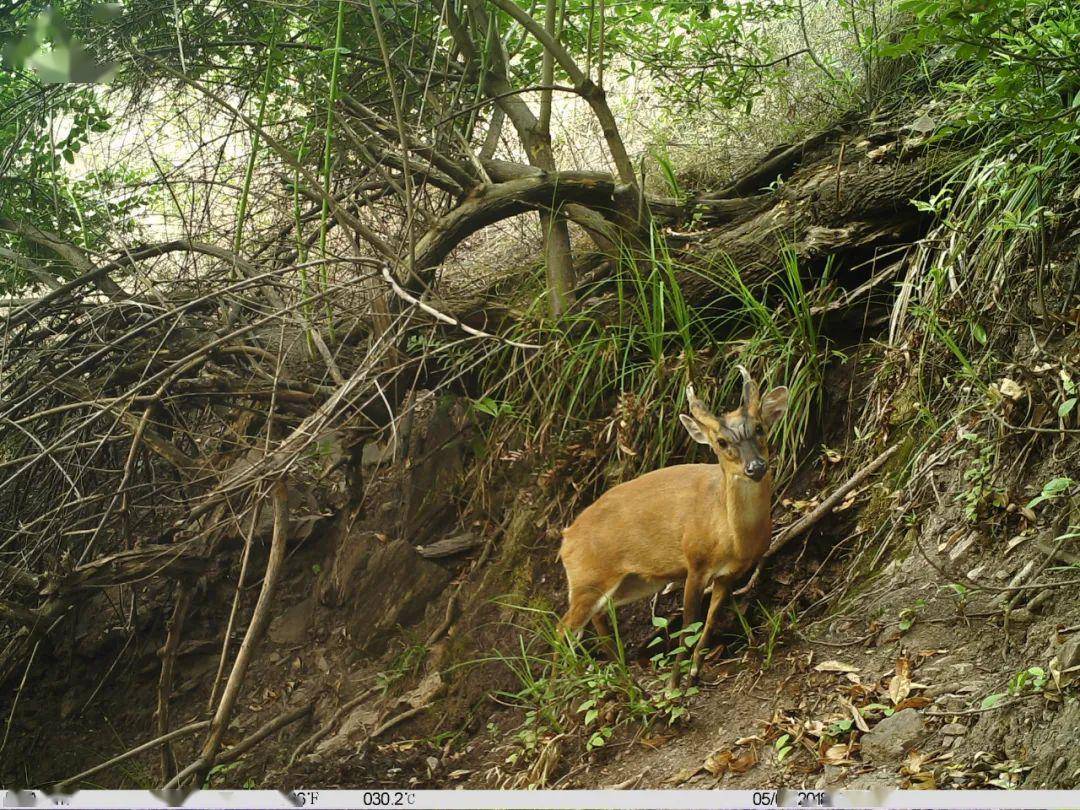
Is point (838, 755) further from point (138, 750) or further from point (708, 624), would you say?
point (138, 750)

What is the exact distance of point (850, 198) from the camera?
3.95 metres

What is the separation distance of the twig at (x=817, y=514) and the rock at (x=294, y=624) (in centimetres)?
152

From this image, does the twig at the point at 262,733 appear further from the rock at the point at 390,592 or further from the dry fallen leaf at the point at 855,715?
the dry fallen leaf at the point at 855,715

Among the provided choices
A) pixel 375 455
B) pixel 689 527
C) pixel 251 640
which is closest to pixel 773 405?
pixel 689 527

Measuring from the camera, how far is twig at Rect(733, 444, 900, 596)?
3.29 m

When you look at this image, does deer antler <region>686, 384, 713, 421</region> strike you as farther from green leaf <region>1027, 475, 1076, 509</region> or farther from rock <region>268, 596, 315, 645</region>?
rock <region>268, 596, 315, 645</region>

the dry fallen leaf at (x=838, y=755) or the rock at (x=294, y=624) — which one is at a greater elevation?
the rock at (x=294, y=624)

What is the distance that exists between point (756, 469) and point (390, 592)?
1.49m

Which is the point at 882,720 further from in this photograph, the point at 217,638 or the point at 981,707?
the point at 217,638

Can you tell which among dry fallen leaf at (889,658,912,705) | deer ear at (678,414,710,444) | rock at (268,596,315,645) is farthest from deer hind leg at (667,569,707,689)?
rock at (268,596,315,645)

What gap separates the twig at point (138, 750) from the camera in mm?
3248

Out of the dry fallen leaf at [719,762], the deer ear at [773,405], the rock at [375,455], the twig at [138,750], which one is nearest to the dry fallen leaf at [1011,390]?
the deer ear at [773,405]

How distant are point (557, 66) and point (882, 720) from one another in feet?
10.4

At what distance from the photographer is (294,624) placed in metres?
3.70
